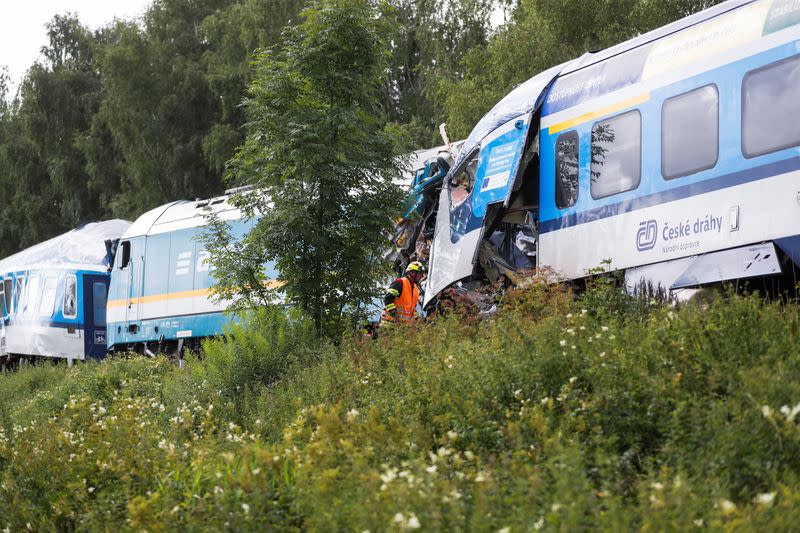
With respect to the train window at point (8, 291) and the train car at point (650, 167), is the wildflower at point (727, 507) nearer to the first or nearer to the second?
the train car at point (650, 167)

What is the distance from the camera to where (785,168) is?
946 centimetres

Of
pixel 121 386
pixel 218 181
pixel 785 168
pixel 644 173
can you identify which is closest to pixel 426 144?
pixel 218 181

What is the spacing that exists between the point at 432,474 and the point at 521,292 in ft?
18.2

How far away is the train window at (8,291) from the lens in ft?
100

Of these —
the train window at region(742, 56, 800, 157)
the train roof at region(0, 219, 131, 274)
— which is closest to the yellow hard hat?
the train window at region(742, 56, 800, 157)

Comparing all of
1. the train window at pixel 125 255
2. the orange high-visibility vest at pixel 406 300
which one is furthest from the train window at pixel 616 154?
the train window at pixel 125 255

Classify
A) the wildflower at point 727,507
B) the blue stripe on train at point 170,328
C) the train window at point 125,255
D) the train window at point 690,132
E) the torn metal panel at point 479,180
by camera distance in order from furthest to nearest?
the train window at point 125,255 < the blue stripe on train at point 170,328 < the torn metal panel at point 479,180 < the train window at point 690,132 < the wildflower at point 727,507

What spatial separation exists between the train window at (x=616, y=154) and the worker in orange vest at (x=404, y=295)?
2617 mm

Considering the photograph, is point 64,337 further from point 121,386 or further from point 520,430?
point 520,430

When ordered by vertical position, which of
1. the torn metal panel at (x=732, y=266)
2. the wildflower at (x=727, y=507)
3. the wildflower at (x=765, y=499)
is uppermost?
the torn metal panel at (x=732, y=266)

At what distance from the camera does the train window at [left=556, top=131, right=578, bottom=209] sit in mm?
12328

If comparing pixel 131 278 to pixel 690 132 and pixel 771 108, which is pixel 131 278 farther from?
pixel 771 108

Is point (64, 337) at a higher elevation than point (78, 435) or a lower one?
higher

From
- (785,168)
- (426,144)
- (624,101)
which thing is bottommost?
(785,168)
